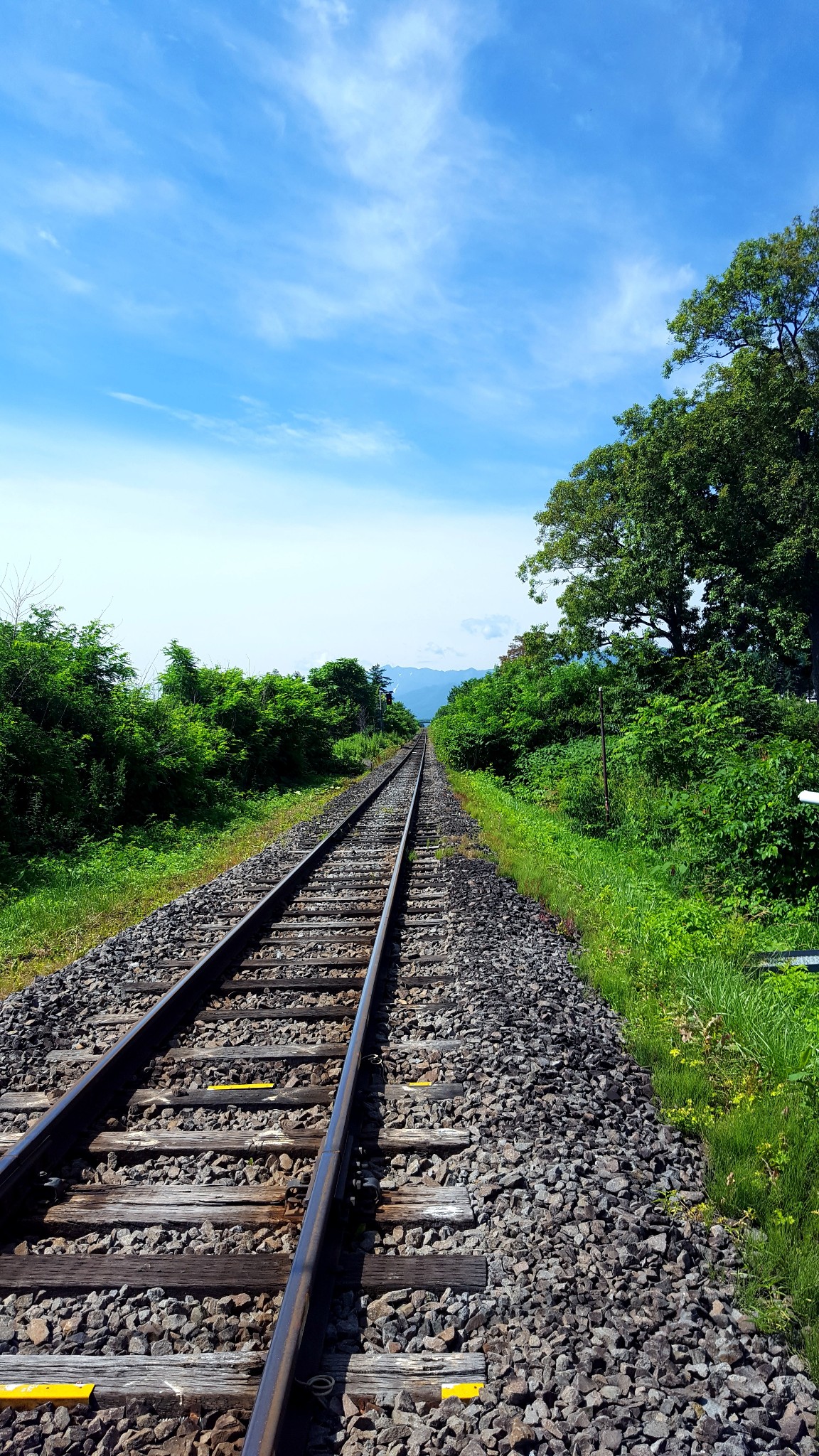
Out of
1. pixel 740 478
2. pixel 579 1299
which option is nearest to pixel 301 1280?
pixel 579 1299

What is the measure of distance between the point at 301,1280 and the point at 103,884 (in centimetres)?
781

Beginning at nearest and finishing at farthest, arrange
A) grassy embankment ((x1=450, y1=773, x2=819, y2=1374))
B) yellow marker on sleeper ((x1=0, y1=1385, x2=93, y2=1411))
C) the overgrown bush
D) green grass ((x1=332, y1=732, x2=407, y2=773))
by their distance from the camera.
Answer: yellow marker on sleeper ((x1=0, y1=1385, x2=93, y2=1411))
grassy embankment ((x1=450, y1=773, x2=819, y2=1374))
the overgrown bush
green grass ((x1=332, y1=732, x2=407, y2=773))

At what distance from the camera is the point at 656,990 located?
512cm

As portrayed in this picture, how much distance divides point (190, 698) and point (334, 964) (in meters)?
17.3

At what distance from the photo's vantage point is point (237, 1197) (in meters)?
3.09

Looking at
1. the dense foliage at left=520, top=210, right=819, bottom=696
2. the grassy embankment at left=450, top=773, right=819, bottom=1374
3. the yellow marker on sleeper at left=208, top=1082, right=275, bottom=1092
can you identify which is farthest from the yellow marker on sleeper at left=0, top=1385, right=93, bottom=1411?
the dense foliage at left=520, top=210, right=819, bottom=696

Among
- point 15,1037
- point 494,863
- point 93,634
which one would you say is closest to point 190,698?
point 93,634

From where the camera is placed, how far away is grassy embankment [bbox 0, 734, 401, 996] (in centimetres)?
696

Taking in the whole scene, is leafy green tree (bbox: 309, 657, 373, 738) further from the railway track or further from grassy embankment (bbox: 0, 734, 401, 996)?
the railway track

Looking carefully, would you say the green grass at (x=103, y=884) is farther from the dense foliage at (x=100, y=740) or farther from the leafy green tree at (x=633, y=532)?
the leafy green tree at (x=633, y=532)

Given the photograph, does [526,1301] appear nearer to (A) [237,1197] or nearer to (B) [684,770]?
(A) [237,1197]

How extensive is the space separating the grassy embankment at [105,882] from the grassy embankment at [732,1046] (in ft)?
14.9

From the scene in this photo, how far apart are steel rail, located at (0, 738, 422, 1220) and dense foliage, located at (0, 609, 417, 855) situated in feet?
18.3

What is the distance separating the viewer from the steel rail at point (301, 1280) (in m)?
1.97
